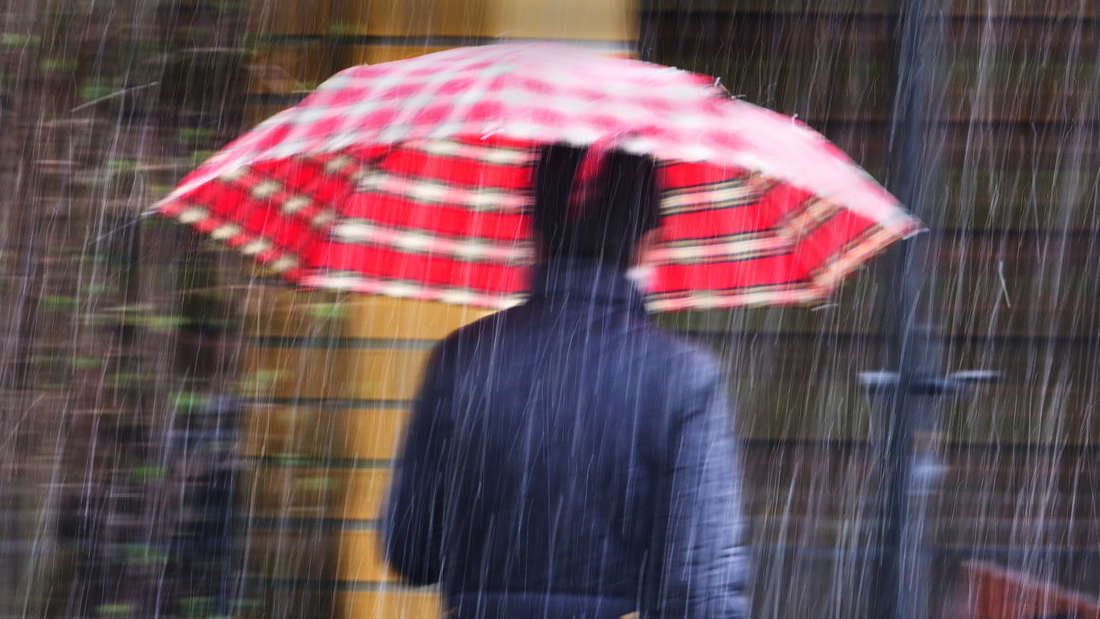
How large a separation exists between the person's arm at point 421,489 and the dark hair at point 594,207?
35 cm

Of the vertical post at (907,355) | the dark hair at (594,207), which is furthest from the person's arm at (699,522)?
the vertical post at (907,355)

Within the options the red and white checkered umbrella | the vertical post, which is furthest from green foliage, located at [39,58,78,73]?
the vertical post

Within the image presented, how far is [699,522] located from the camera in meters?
2.10

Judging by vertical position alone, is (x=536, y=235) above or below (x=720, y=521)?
above

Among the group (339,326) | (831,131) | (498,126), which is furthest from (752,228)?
(339,326)

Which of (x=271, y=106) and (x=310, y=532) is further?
(x=310, y=532)

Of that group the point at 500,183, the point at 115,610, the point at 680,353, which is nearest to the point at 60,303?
the point at 115,610

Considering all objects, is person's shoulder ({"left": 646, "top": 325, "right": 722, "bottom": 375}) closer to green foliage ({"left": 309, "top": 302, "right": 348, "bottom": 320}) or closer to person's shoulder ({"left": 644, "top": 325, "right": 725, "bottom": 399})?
person's shoulder ({"left": 644, "top": 325, "right": 725, "bottom": 399})

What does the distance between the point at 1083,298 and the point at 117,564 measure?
3509 mm

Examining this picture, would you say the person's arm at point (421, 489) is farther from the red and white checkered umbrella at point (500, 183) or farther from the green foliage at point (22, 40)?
the green foliage at point (22, 40)

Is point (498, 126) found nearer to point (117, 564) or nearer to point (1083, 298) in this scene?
point (117, 564)

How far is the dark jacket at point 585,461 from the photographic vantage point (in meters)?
2.11

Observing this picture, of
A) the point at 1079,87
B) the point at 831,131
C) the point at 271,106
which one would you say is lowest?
the point at 271,106

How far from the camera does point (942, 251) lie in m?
4.27
